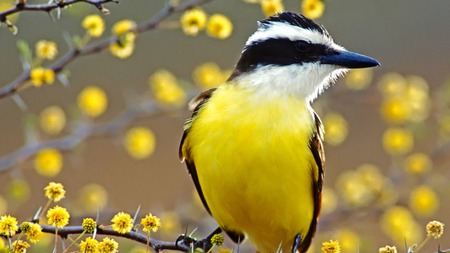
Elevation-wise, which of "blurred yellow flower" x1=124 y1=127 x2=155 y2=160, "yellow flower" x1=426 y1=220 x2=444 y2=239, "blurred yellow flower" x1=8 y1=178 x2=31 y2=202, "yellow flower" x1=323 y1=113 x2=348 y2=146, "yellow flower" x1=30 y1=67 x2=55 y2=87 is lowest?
"yellow flower" x1=426 y1=220 x2=444 y2=239

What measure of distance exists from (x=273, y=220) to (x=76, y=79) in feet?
18.9

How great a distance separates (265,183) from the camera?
402 cm

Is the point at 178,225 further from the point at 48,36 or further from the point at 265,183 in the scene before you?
the point at 48,36

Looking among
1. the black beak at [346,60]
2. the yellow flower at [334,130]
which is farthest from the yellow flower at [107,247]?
the yellow flower at [334,130]

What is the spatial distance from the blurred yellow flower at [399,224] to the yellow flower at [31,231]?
8.82 ft

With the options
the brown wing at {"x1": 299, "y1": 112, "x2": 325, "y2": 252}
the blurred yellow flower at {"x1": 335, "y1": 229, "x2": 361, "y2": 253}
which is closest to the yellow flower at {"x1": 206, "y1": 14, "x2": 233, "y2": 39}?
the brown wing at {"x1": 299, "y1": 112, "x2": 325, "y2": 252}

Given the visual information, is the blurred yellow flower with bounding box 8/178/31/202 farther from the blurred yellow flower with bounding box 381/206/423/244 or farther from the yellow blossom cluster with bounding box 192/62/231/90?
the blurred yellow flower with bounding box 381/206/423/244

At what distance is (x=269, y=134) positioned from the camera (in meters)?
3.99

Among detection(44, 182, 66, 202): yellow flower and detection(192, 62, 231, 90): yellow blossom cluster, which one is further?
detection(192, 62, 231, 90): yellow blossom cluster

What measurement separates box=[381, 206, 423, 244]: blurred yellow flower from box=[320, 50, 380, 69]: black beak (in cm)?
102

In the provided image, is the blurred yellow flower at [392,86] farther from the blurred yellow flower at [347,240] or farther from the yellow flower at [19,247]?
the yellow flower at [19,247]

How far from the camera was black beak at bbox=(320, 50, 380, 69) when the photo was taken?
425 cm

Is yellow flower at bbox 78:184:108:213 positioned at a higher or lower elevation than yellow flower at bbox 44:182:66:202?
higher

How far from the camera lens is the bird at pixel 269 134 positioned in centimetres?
400
